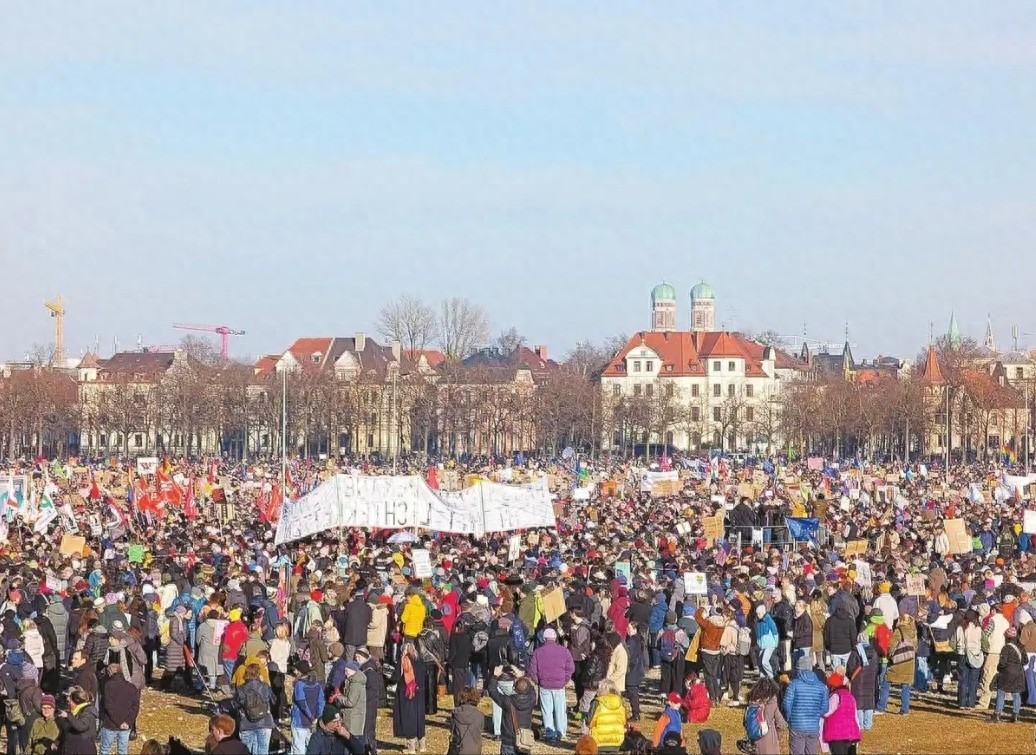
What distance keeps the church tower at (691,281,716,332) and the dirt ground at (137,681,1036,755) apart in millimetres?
151628

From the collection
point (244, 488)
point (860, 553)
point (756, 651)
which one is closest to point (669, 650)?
point (756, 651)

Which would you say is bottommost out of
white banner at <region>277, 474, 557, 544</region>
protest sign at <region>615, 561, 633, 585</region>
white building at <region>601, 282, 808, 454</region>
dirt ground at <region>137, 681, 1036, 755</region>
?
dirt ground at <region>137, 681, 1036, 755</region>

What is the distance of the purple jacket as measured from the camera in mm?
19266

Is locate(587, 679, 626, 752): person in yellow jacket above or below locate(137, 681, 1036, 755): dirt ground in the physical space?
above

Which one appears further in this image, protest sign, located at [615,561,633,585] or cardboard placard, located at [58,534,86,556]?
cardboard placard, located at [58,534,86,556]

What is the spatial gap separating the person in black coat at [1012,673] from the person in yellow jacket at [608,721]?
20.0 ft

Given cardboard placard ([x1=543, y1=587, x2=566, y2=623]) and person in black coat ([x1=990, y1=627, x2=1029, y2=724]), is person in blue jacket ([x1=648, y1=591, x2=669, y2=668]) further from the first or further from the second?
person in black coat ([x1=990, y1=627, x2=1029, y2=724])

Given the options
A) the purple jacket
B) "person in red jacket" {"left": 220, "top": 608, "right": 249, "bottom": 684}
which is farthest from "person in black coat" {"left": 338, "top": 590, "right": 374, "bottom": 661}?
the purple jacket

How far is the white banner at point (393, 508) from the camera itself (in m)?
32.5

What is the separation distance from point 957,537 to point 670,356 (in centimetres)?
10539

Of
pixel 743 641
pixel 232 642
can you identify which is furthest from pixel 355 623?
pixel 743 641

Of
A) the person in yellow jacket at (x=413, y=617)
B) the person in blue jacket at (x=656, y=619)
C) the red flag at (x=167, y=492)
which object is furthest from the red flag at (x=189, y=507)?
the person in blue jacket at (x=656, y=619)

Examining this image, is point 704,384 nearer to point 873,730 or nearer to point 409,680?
point 873,730

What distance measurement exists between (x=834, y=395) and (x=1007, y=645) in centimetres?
9962
